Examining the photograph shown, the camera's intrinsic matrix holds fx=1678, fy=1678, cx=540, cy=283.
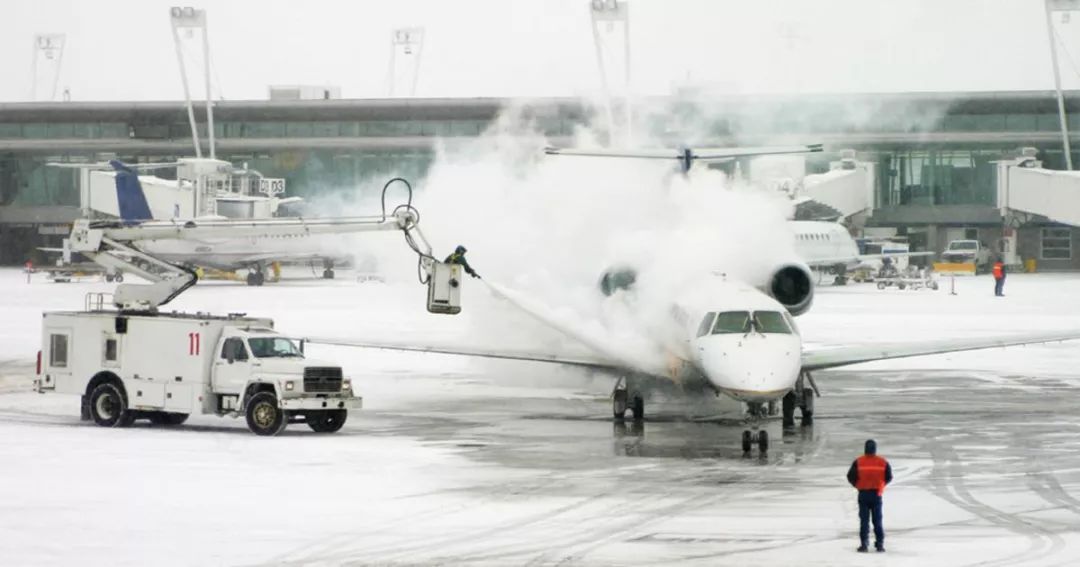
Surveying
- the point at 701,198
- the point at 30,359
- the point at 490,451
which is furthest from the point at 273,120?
the point at 490,451

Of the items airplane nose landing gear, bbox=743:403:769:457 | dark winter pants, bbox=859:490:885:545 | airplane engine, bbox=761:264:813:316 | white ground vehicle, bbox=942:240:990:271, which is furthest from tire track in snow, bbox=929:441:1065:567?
white ground vehicle, bbox=942:240:990:271

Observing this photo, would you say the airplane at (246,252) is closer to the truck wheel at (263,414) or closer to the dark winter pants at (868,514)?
the truck wheel at (263,414)

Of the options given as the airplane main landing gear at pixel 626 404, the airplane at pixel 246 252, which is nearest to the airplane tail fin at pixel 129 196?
the airplane at pixel 246 252

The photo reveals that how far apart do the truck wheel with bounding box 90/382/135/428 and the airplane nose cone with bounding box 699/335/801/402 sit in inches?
448

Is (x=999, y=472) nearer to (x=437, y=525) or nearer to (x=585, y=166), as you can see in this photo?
(x=437, y=525)

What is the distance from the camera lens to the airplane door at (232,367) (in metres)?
31.7

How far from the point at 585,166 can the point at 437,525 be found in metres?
26.2

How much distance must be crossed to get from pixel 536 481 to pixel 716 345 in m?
6.14

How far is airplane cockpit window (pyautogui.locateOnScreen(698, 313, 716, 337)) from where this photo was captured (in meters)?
31.2

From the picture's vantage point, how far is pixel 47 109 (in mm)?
134500

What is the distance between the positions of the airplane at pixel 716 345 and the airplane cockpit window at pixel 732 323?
0.02 m

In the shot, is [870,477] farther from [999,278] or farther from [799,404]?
[999,278]

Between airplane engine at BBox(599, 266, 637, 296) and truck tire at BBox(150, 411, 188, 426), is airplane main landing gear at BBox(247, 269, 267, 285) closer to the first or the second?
airplane engine at BBox(599, 266, 637, 296)

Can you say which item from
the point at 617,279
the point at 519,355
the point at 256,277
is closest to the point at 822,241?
the point at 256,277
